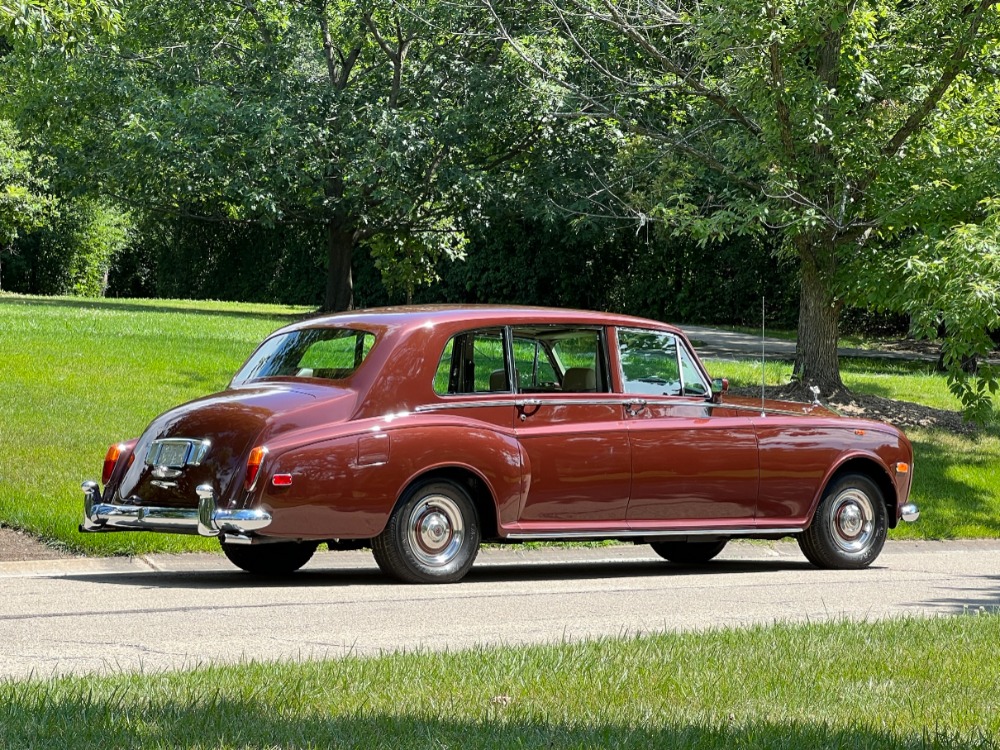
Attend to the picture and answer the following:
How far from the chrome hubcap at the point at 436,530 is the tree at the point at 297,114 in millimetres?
18692

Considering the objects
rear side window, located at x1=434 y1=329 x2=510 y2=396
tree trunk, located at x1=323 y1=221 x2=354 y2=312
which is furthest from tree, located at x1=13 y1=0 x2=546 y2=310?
rear side window, located at x1=434 y1=329 x2=510 y2=396

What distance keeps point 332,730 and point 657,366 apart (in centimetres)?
601

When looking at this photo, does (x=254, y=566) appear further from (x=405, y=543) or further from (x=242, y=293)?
(x=242, y=293)

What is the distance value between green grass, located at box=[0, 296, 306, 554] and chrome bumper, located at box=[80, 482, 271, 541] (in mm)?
1243

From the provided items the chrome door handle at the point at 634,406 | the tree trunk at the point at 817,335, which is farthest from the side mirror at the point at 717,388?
the tree trunk at the point at 817,335

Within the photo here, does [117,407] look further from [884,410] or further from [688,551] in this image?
[884,410]

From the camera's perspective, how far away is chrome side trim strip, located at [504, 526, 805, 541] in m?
9.66

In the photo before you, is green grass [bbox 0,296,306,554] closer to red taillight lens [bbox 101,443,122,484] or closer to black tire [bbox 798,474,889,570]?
red taillight lens [bbox 101,443,122,484]

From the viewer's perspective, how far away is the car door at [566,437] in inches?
381

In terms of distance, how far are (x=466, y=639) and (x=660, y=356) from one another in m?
3.84

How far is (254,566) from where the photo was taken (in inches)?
401

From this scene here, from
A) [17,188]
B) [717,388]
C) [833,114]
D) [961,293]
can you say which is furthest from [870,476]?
[17,188]

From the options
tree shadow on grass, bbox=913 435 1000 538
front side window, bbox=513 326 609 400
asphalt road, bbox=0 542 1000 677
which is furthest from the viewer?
A: tree shadow on grass, bbox=913 435 1000 538

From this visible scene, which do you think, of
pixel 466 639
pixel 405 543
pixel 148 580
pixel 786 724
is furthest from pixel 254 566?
pixel 786 724
